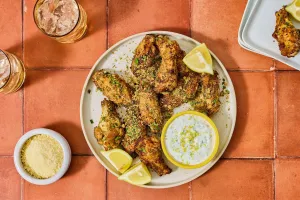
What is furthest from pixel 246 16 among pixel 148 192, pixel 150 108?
pixel 148 192

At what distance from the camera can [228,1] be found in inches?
92.3

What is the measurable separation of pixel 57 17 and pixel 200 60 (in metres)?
0.79

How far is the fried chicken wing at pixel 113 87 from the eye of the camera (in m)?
2.17

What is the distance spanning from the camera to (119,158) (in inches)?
86.0

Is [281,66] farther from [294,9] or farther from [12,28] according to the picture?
[12,28]

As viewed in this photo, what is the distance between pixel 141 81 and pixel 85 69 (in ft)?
1.18

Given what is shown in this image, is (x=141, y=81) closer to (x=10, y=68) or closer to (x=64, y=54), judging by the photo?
(x=64, y=54)

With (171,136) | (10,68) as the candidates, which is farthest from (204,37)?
(10,68)

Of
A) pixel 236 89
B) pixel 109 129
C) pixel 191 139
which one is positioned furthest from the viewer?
pixel 236 89

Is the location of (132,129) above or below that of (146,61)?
below

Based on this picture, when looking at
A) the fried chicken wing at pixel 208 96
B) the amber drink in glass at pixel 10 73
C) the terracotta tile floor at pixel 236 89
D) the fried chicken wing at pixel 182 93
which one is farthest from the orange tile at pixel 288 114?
the amber drink in glass at pixel 10 73

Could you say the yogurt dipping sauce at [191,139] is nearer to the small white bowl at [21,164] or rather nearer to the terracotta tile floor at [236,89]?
the terracotta tile floor at [236,89]

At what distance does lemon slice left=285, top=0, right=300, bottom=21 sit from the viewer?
215cm

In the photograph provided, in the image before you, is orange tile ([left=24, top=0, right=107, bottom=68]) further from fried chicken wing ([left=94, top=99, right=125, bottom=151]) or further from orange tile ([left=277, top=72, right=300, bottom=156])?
orange tile ([left=277, top=72, right=300, bottom=156])
